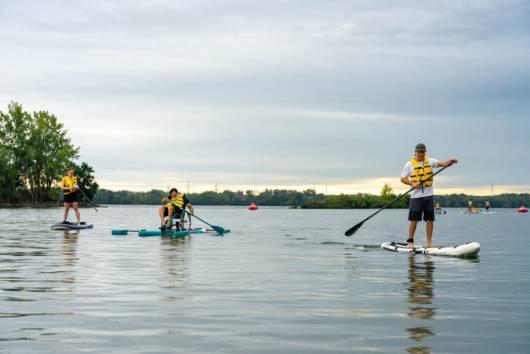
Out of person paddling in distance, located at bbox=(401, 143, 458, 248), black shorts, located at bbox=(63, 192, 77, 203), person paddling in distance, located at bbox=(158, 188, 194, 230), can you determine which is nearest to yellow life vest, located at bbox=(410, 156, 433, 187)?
person paddling in distance, located at bbox=(401, 143, 458, 248)

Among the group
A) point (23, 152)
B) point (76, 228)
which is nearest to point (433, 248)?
point (76, 228)

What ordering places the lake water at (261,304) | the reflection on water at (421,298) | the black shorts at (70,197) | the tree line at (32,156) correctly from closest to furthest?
the lake water at (261,304), the reflection on water at (421,298), the black shorts at (70,197), the tree line at (32,156)

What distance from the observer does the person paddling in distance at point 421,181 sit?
18719 millimetres

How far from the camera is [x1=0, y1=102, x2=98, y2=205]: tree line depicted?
112 metres

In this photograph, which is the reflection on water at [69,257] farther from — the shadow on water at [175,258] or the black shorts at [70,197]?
the black shorts at [70,197]

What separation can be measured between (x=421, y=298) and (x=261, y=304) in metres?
2.21

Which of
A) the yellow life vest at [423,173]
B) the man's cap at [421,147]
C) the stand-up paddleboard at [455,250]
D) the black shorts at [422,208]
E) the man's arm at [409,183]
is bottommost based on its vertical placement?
the stand-up paddleboard at [455,250]

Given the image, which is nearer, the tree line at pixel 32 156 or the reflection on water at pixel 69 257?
the reflection on water at pixel 69 257

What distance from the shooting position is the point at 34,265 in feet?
49.2

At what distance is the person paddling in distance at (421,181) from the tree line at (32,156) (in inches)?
3847

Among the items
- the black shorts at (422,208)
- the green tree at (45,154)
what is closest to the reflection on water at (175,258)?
the black shorts at (422,208)

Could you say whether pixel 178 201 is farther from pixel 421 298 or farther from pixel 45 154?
pixel 45 154

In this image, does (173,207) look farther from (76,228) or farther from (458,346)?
(458,346)

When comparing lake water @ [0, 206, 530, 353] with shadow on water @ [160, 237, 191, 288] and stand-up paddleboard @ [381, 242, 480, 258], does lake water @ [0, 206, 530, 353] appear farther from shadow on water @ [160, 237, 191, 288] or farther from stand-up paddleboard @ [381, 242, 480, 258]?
stand-up paddleboard @ [381, 242, 480, 258]
